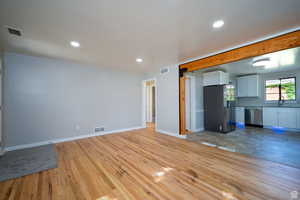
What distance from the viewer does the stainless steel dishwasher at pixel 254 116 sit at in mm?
5314

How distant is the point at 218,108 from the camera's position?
14.7ft

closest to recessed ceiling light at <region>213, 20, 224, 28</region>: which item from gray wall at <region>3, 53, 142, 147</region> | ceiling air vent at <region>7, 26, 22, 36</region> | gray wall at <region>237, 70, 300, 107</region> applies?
ceiling air vent at <region>7, 26, 22, 36</region>

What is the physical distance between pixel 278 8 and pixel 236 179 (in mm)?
2604

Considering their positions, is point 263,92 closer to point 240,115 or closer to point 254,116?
point 254,116

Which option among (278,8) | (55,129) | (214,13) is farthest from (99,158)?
(278,8)

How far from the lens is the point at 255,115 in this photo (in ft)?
17.9

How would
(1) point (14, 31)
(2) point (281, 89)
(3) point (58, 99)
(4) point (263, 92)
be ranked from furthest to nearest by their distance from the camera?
(4) point (263, 92) → (2) point (281, 89) → (3) point (58, 99) → (1) point (14, 31)

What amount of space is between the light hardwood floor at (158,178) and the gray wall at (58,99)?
1.43m

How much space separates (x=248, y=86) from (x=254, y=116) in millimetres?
1511

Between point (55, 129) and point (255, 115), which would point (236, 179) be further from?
point (255, 115)

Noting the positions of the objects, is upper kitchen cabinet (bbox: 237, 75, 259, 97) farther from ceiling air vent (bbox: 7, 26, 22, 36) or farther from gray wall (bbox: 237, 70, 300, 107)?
ceiling air vent (bbox: 7, 26, 22, 36)

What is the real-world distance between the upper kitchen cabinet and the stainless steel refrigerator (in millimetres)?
1708

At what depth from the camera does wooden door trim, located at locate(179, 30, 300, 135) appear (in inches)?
84.4

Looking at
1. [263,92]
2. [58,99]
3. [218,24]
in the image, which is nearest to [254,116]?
[263,92]
